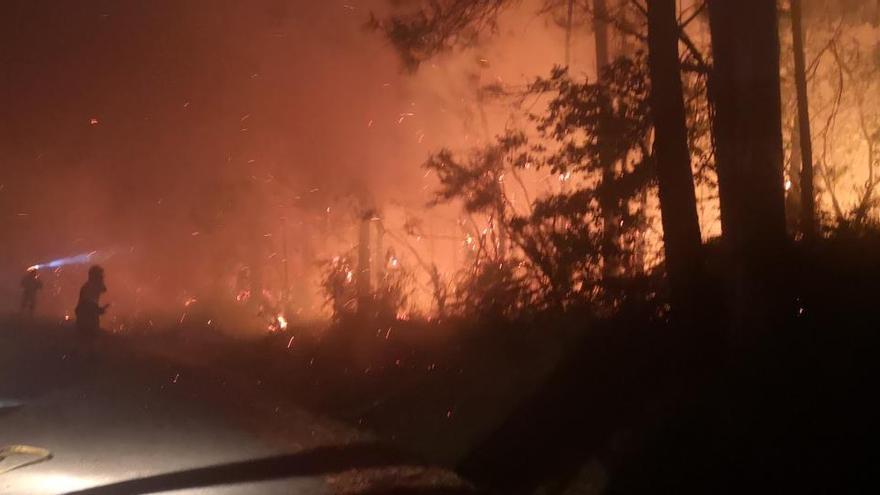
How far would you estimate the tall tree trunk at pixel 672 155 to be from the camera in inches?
332

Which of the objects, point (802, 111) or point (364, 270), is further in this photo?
point (364, 270)

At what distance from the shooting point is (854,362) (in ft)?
19.0

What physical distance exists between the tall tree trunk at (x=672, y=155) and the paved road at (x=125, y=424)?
12.7 ft

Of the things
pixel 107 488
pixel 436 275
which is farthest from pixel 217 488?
pixel 436 275

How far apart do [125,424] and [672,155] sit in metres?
6.28

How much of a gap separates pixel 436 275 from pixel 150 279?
28.3 m

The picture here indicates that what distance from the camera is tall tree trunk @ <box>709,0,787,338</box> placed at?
271 inches

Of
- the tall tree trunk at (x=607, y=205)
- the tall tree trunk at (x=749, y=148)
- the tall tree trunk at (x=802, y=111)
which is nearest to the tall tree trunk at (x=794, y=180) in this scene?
the tall tree trunk at (x=802, y=111)

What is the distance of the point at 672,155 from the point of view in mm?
8586

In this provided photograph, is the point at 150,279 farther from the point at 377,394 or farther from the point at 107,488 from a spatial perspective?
the point at 107,488

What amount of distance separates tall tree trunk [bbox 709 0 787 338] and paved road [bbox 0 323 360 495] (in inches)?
150

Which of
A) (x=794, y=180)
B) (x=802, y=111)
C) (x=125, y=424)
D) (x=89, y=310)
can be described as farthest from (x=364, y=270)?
(x=125, y=424)

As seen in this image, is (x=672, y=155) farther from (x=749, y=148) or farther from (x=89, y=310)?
(x=89, y=310)

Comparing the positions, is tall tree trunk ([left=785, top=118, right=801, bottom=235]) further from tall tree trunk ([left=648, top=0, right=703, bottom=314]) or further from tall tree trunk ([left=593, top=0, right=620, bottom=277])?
tall tree trunk ([left=648, top=0, right=703, bottom=314])
